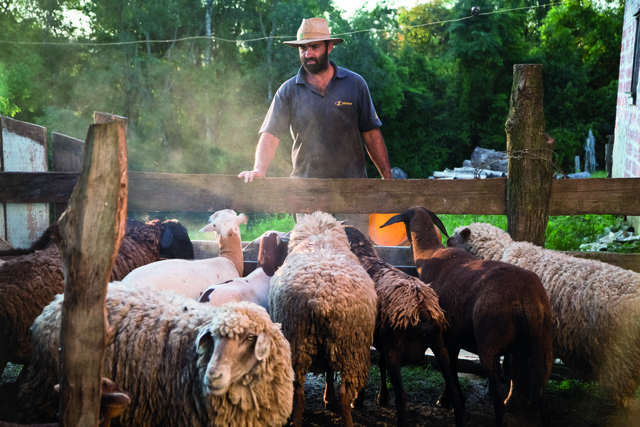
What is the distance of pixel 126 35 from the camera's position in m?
22.2

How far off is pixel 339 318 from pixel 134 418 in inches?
51.7

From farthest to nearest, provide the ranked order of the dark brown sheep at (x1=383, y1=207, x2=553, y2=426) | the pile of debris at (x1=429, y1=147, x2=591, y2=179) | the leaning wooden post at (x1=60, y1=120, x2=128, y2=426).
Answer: the pile of debris at (x1=429, y1=147, x2=591, y2=179)
the dark brown sheep at (x1=383, y1=207, x2=553, y2=426)
the leaning wooden post at (x1=60, y1=120, x2=128, y2=426)

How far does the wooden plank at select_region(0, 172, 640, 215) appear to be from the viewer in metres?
4.72

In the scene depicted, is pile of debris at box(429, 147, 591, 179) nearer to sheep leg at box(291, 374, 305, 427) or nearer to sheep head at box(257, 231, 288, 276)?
sheep head at box(257, 231, 288, 276)

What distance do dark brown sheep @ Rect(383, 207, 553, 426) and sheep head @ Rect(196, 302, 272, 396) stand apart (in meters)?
1.60

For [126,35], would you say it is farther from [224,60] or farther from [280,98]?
[280,98]

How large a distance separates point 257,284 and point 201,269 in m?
0.51

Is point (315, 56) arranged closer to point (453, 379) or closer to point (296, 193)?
point (296, 193)

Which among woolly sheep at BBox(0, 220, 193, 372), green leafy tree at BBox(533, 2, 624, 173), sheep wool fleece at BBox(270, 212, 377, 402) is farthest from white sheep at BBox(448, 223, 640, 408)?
green leafy tree at BBox(533, 2, 624, 173)

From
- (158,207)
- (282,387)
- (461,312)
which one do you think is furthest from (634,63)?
(282,387)

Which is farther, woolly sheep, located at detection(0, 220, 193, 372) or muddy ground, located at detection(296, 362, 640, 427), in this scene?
muddy ground, located at detection(296, 362, 640, 427)

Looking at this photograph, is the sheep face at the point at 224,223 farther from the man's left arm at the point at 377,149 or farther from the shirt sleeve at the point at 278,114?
the man's left arm at the point at 377,149

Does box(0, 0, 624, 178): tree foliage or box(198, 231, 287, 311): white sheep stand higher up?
box(0, 0, 624, 178): tree foliage

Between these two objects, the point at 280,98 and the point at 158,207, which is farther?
the point at 280,98
